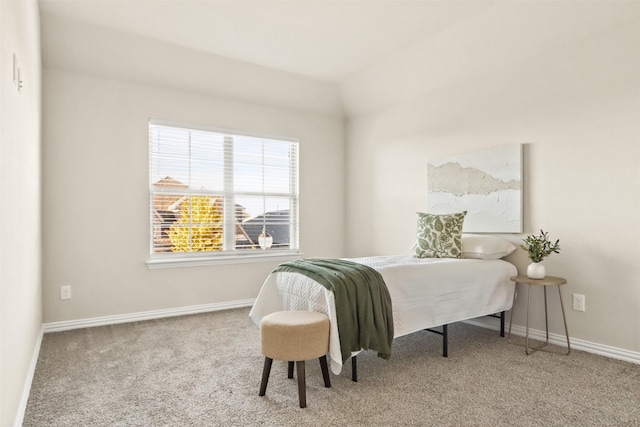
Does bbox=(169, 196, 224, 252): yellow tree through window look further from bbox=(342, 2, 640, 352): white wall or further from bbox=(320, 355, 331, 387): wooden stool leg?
bbox=(320, 355, 331, 387): wooden stool leg

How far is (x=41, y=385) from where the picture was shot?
242cm

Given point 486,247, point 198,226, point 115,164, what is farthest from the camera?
point 198,226

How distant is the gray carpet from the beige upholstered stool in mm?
173

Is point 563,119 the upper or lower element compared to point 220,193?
upper

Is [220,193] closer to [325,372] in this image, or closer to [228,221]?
[228,221]

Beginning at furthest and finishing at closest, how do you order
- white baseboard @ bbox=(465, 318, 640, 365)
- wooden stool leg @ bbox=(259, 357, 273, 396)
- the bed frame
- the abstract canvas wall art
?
1. the abstract canvas wall art
2. white baseboard @ bbox=(465, 318, 640, 365)
3. the bed frame
4. wooden stool leg @ bbox=(259, 357, 273, 396)

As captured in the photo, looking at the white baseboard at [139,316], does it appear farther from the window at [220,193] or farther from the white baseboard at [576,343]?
the white baseboard at [576,343]

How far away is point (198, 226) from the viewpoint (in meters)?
4.41

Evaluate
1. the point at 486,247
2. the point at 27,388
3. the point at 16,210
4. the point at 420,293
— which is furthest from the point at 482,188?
the point at 27,388

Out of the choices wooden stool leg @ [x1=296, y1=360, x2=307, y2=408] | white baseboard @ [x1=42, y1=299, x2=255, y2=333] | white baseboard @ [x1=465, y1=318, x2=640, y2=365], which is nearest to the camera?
wooden stool leg @ [x1=296, y1=360, x2=307, y2=408]

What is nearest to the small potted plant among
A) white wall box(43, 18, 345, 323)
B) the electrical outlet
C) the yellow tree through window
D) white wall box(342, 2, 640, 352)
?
white wall box(342, 2, 640, 352)

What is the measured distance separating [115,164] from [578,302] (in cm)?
419

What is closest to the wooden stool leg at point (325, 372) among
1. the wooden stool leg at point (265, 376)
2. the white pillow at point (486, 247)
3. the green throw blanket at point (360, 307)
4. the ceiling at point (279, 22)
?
the green throw blanket at point (360, 307)

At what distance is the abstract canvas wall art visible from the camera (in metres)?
3.47
